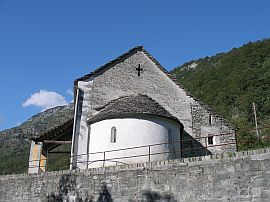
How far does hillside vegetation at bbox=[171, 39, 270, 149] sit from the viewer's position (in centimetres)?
4022

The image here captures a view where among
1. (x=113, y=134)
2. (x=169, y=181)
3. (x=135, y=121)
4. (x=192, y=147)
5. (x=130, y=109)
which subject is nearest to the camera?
(x=169, y=181)

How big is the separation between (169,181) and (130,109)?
5631mm

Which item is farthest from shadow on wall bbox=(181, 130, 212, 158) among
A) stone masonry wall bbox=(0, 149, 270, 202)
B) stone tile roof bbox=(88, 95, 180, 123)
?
stone masonry wall bbox=(0, 149, 270, 202)

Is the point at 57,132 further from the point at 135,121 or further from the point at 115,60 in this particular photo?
the point at 135,121

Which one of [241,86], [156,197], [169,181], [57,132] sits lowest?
[156,197]

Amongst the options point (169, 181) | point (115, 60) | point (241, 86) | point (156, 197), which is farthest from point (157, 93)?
point (241, 86)

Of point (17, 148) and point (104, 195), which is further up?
point (17, 148)

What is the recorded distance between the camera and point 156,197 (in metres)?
13.2

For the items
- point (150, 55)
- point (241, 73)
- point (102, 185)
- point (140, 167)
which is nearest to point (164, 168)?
point (140, 167)

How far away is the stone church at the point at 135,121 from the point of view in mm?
17266

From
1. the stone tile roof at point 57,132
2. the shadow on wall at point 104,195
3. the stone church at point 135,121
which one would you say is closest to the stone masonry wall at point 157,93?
the stone church at point 135,121

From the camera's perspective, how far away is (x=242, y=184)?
11.6m

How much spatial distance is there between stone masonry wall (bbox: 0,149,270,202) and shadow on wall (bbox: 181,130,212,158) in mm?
7792

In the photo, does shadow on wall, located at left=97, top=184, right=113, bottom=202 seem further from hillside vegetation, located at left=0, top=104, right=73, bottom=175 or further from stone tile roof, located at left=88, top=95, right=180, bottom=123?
hillside vegetation, located at left=0, top=104, right=73, bottom=175
